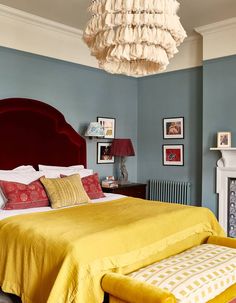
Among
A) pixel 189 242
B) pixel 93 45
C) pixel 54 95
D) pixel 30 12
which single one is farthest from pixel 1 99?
pixel 189 242

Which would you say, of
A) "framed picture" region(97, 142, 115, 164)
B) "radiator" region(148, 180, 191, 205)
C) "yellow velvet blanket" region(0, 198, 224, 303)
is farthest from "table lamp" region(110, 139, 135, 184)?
"yellow velvet blanket" region(0, 198, 224, 303)

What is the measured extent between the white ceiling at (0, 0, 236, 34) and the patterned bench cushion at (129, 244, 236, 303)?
114 inches

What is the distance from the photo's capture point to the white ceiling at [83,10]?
150 inches

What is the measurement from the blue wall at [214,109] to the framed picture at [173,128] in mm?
557

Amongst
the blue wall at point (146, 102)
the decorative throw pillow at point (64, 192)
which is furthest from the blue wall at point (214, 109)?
the decorative throw pillow at point (64, 192)

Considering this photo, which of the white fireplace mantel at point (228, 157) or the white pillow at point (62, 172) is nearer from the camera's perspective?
the white pillow at point (62, 172)

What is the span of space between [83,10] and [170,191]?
9.93 ft

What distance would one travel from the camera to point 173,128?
529 cm

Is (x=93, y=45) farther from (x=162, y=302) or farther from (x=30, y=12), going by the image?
(x=30, y=12)

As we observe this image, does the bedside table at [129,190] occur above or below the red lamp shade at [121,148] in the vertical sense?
below

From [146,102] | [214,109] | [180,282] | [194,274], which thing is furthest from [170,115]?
Answer: [180,282]

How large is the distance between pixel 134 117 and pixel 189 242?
3.21 metres

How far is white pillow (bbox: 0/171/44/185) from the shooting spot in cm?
360

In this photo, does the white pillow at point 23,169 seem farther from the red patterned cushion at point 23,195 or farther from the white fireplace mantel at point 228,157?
the white fireplace mantel at point 228,157
